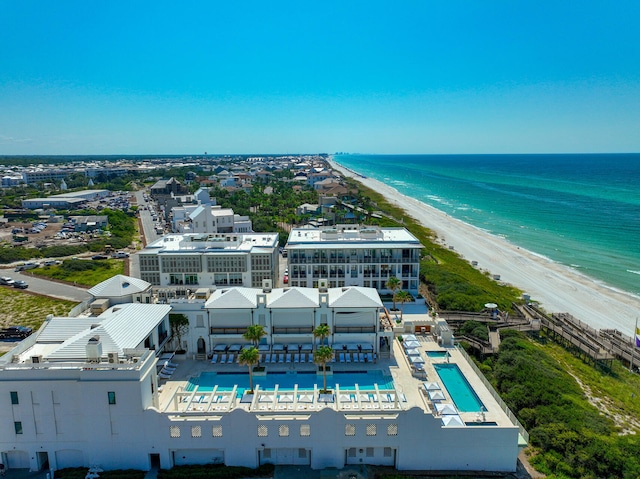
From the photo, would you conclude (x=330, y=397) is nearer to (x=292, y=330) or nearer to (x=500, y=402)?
(x=292, y=330)

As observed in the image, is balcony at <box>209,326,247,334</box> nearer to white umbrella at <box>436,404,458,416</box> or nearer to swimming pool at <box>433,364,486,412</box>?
swimming pool at <box>433,364,486,412</box>

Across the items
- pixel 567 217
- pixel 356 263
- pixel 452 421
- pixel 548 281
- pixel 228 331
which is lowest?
pixel 548 281

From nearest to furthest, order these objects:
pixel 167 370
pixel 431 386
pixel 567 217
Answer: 1. pixel 431 386
2. pixel 167 370
3. pixel 567 217

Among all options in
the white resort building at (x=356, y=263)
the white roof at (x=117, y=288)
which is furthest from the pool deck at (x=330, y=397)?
the white resort building at (x=356, y=263)

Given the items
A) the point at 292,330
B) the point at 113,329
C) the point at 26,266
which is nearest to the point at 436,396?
the point at 292,330

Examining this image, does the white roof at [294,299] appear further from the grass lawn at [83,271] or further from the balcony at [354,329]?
the grass lawn at [83,271]

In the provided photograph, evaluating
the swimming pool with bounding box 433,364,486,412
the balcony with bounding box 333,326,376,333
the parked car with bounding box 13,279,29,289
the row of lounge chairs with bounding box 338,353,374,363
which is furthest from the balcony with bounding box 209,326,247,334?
the parked car with bounding box 13,279,29,289

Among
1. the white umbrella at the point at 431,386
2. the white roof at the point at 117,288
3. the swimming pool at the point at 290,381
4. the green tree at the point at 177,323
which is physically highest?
the white roof at the point at 117,288
